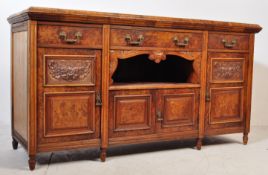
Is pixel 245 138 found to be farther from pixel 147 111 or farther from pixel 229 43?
pixel 147 111

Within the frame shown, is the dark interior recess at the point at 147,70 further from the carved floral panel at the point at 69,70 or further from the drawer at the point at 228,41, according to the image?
the carved floral panel at the point at 69,70

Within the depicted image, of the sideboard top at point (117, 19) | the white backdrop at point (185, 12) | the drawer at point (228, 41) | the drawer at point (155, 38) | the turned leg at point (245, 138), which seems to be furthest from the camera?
the white backdrop at point (185, 12)

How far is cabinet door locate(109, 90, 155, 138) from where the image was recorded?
2564mm

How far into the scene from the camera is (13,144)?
2775 mm

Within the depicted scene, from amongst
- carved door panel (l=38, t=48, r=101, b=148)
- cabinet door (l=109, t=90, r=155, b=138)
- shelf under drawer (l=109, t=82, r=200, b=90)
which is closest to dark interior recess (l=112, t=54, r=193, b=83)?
shelf under drawer (l=109, t=82, r=200, b=90)

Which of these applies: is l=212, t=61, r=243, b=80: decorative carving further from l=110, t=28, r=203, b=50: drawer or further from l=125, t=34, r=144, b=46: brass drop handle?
l=125, t=34, r=144, b=46: brass drop handle

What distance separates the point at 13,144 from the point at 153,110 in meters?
0.98

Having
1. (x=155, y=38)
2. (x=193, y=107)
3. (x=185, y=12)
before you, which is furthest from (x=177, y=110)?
(x=185, y=12)

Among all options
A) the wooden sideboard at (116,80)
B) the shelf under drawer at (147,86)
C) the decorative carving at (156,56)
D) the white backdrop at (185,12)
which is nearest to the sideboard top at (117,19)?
the wooden sideboard at (116,80)

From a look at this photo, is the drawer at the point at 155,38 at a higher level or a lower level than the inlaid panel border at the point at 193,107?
higher

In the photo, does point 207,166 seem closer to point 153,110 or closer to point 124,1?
point 153,110

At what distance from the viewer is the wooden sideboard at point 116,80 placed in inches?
91.8

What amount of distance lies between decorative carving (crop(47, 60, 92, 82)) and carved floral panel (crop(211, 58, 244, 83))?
954 millimetres

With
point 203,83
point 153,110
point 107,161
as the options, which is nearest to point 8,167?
point 107,161
